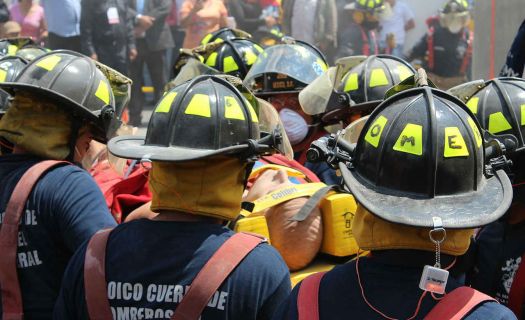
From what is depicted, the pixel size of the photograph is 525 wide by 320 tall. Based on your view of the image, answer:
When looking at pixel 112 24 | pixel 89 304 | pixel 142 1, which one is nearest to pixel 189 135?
pixel 89 304

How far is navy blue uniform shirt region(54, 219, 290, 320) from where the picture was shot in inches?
99.0

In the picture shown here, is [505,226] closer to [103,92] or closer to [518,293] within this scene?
[518,293]

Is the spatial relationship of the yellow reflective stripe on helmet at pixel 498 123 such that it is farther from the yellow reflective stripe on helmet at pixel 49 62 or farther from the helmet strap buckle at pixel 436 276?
the yellow reflective stripe on helmet at pixel 49 62

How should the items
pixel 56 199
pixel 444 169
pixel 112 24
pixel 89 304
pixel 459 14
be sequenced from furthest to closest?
pixel 459 14 → pixel 112 24 → pixel 56 199 → pixel 89 304 → pixel 444 169

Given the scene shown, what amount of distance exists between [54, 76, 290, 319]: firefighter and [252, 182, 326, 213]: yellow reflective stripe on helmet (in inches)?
18.9

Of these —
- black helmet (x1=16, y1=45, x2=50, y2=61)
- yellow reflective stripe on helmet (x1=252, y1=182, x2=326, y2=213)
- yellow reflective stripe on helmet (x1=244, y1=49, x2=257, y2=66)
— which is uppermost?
black helmet (x1=16, y1=45, x2=50, y2=61)

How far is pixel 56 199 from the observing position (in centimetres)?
316

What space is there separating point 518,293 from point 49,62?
7.97 ft

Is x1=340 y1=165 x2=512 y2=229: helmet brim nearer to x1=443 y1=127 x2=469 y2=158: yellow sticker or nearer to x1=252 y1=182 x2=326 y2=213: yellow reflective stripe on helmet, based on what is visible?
x1=443 y1=127 x2=469 y2=158: yellow sticker

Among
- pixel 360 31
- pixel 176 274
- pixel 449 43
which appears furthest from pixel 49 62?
pixel 449 43

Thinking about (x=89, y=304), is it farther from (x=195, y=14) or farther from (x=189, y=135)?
(x=195, y=14)

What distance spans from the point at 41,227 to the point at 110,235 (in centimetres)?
62

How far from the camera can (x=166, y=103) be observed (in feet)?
9.36

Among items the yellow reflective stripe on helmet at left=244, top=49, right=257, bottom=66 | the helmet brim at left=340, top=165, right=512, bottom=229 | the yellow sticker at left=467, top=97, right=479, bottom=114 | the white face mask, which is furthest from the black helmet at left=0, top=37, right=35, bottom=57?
the helmet brim at left=340, top=165, right=512, bottom=229
